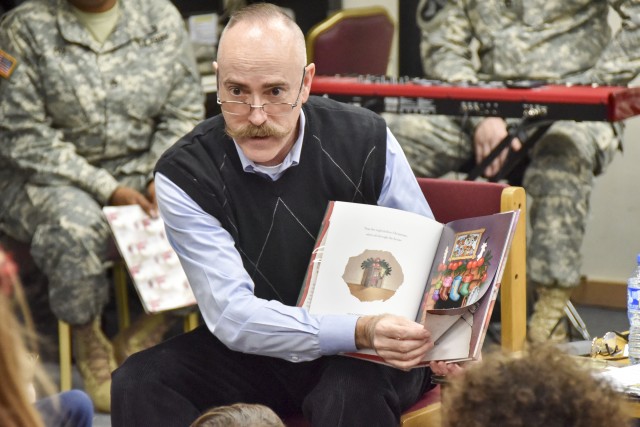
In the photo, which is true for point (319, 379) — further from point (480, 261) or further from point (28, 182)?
point (28, 182)

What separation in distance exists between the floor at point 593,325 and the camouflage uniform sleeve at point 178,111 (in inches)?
32.2

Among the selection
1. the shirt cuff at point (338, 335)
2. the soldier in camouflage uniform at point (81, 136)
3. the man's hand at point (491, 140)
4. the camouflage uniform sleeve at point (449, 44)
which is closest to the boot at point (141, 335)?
the soldier in camouflage uniform at point (81, 136)

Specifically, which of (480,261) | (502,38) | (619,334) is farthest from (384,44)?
(480,261)

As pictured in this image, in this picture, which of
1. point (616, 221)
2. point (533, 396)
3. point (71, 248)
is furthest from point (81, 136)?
point (533, 396)

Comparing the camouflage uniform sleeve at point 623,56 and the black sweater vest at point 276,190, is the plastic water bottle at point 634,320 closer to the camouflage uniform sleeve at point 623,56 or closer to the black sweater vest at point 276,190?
the black sweater vest at point 276,190

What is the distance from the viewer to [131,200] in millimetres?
3846

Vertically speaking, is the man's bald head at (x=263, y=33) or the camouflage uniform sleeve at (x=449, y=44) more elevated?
the man's bald head at (x=263, y=33)

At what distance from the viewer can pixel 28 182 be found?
393cm

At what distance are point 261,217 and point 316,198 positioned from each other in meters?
0.13

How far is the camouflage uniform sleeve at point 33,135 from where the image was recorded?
12.6 ft

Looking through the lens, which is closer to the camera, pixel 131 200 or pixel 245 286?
pixel 245 286

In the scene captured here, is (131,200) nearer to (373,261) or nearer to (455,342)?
(373,261)

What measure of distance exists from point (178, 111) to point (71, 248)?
665 millimetres

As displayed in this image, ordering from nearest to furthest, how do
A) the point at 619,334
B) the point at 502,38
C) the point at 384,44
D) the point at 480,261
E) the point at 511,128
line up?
1. the point at 480,261
2. the point at 619,334
3. the point at 511,128
4. the point at 502,38
5. the point at 384,44
